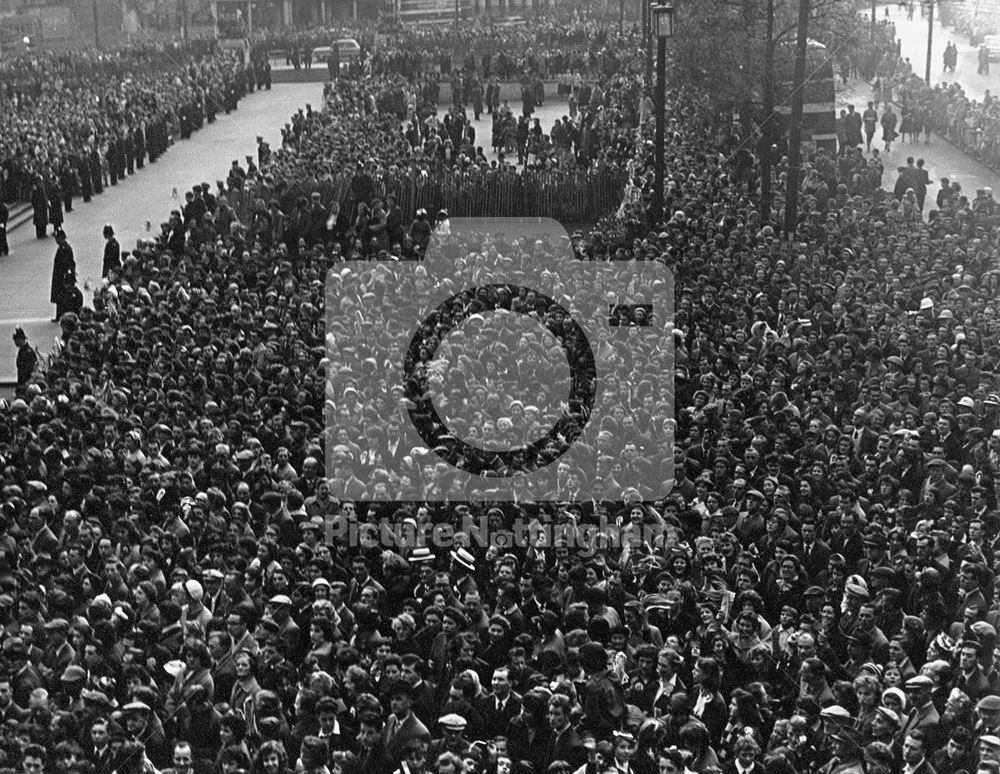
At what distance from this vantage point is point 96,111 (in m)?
46.2

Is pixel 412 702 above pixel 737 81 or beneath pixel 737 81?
beneath

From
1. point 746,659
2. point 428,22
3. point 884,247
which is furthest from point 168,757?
point 428,22

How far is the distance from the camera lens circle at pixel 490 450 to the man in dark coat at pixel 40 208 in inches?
634

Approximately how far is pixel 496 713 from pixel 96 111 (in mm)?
38241

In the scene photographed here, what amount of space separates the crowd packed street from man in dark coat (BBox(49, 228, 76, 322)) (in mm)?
2118

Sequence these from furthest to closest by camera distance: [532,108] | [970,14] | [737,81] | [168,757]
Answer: [970,14] → [532,108] → [737,81] → [168,757]

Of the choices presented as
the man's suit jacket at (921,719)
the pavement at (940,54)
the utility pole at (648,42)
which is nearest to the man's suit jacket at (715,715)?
the man's suit jacket at (921,719)

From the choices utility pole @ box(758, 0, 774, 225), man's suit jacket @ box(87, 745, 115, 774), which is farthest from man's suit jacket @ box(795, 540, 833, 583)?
utility pole @ box(758, 0, 774, 225)

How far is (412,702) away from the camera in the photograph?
36.7ft

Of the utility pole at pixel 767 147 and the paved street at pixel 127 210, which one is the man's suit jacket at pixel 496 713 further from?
the utility pole at pixel 767 147

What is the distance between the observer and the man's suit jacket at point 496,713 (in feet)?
35.9

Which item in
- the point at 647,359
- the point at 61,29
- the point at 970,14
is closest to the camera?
the point at 647,359

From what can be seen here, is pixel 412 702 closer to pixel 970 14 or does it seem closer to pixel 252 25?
pixel 970 14

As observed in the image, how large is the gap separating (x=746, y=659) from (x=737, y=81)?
88.0 feet
